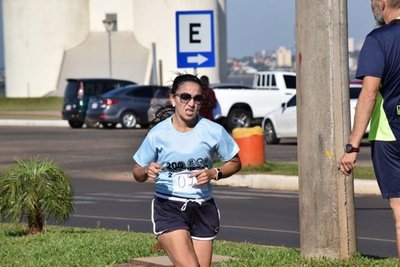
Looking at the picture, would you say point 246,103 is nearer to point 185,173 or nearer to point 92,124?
point 92,124

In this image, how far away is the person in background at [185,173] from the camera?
25.2 feet

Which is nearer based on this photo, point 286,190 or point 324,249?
point 324,249

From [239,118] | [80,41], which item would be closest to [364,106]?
[239,118]

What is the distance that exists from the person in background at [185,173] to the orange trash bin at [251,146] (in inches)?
631

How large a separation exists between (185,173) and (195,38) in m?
13.7

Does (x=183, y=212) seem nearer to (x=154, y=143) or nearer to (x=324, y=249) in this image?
(x=154, y=143)

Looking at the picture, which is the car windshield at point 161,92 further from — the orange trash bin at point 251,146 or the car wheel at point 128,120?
the orange trash bin at point 251,146

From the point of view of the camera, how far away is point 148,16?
78062 mm

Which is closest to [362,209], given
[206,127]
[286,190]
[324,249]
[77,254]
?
[286,190]

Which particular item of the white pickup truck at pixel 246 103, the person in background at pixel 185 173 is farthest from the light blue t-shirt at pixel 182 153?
the white pickup truck at pixel 246 103

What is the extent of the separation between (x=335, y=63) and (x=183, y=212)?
2.34 m

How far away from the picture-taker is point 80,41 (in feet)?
268

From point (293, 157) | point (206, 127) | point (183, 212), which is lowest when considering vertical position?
point (293, 157)

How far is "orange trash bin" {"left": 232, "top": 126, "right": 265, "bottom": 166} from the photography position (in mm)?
24000
